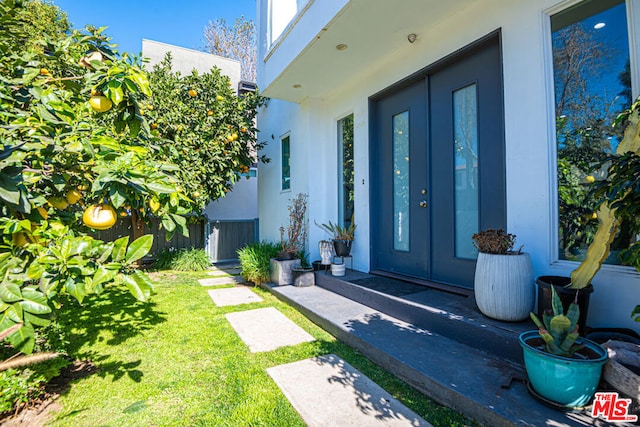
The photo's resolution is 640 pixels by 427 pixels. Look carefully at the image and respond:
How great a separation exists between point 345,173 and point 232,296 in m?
2.82

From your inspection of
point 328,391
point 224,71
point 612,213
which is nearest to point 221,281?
point 328,391

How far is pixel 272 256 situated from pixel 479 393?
403 cm

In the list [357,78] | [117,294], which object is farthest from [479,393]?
[117,294]

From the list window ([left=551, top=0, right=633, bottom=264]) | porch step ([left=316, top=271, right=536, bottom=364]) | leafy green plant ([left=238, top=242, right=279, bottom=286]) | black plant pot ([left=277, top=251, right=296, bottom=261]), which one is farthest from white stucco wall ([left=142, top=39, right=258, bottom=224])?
window ([left=551, top=0, right=633, bottom=264])

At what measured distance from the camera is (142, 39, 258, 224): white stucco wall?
10320mm

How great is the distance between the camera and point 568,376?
5.33 ft

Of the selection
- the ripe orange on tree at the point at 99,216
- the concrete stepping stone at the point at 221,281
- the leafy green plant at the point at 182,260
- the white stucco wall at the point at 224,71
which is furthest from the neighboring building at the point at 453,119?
the white stucco wall at the point at 224,71

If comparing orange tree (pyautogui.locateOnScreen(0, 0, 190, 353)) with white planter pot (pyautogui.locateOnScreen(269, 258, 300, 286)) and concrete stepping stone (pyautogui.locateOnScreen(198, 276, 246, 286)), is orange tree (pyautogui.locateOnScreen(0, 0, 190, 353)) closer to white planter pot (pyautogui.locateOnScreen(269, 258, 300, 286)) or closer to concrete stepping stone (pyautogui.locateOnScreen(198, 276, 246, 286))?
white planter pot (pyautogui.locateOnScreen(269, 258, 300, 286))

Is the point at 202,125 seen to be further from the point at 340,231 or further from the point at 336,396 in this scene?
the point at 336,396

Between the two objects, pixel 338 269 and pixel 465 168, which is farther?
pixel 338 269

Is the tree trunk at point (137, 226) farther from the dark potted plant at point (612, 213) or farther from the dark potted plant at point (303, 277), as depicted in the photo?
the dark potted plant at point (612, 213)

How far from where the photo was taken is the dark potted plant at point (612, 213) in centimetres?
158

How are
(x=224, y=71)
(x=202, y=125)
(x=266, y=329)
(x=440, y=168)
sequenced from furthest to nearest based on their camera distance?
(x=224, y=71)
(x=202, y=125)
(x=440, y=168)
(x=266, y=329)

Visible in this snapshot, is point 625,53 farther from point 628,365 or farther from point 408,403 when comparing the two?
point 408,403
